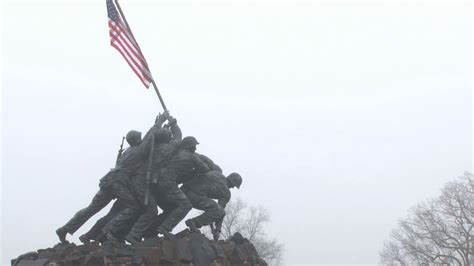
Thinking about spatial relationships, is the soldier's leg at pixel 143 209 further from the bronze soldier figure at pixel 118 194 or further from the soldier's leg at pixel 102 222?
the soldier's leg at pixel 102 222

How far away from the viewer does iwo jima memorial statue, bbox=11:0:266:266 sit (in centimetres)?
979

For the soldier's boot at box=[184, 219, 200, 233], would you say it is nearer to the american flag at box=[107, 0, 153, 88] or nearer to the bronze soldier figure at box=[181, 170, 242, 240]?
the bronze soldier figure at box=[181, 170, 242, 240]

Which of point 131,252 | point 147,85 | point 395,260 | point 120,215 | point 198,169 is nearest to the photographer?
point 131,252

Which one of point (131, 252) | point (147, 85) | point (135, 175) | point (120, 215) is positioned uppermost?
point (147, 85)

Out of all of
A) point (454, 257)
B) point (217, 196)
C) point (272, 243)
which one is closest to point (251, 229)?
point (272, 243)

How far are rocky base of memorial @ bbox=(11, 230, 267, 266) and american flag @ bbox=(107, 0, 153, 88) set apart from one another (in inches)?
150

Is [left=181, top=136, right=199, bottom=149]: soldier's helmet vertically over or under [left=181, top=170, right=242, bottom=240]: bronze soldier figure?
over

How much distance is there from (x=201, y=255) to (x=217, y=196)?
5.78 ft

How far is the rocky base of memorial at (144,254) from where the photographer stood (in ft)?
30.9

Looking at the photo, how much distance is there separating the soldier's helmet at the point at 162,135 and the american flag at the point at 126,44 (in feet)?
5.27

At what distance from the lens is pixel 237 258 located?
35.4 feet

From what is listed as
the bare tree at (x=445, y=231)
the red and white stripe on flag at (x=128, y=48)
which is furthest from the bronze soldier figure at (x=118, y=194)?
the bare tree at (x=445, y=231)

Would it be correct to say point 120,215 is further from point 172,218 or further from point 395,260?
point 395,260

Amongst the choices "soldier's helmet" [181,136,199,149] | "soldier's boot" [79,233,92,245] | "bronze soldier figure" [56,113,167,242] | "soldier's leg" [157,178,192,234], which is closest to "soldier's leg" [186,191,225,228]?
"soldier's leg" [157,178,192,234]
